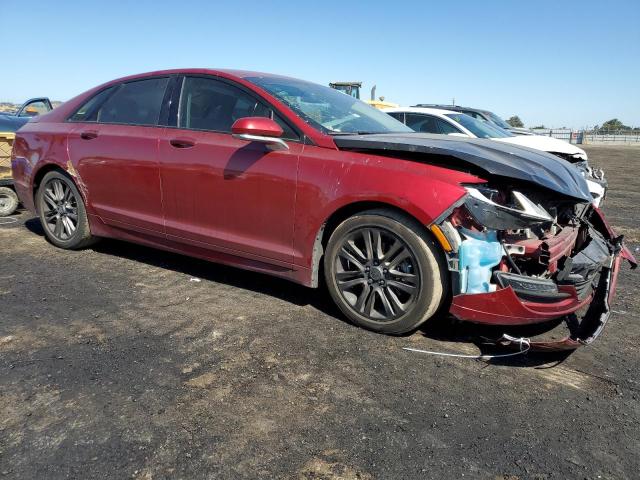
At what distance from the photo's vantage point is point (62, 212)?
4.91 meters

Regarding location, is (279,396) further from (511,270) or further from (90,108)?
(90,108)

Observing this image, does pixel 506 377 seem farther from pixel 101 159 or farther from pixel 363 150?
pixel 101 159

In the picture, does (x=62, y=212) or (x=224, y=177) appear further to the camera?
(x=62, y=212)

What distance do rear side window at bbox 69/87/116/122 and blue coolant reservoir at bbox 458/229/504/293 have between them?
11.5ft

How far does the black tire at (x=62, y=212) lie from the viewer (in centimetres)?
474

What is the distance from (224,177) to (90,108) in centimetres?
195

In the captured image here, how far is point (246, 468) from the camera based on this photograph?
2000 mm

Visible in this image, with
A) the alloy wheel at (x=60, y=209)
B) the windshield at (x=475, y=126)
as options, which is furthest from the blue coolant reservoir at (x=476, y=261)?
the windshield at (x=475, y=126)

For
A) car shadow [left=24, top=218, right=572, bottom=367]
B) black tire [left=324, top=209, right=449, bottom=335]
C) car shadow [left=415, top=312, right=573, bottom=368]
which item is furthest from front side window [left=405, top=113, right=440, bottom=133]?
black tire [left=324, top=209, right=449, bottom=335]

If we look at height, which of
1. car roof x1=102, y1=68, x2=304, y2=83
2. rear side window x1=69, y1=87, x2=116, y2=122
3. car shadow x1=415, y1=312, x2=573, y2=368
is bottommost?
car shadow x1=415, y1=312, x2=573, y2=368

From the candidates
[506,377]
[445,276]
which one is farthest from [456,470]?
[445,276]

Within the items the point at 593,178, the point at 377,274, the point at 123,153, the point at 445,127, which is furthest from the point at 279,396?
the point at 445,127

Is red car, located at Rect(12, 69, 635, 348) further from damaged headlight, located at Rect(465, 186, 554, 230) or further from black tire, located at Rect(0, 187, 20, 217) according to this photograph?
black tire, located at Rect(0, 187, 20, 217)

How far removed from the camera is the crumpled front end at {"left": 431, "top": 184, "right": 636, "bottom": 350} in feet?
9.37
